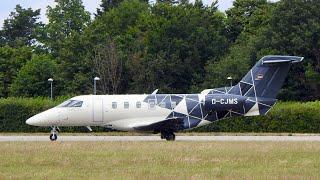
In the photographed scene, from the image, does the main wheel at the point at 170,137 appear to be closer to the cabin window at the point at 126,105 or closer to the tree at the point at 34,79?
the cabin window at the point at 126,105

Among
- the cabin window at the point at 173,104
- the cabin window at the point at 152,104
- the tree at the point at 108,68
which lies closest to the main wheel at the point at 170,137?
the cabin window at the point at 173,104

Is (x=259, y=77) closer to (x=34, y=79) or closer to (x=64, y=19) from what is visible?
(x=34, y=79)

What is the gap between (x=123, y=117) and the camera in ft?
131

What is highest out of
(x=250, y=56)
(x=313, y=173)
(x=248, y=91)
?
(x=250, y=56)

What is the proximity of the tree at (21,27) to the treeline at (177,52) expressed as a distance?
15.4 meters

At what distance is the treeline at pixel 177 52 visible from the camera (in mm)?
74688

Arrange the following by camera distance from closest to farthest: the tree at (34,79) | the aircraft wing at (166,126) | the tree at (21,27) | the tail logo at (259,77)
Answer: the aircraft wing at (166,126) → the tail logo at (259,77) → the tree at (34,79) → the tree at (21,27)

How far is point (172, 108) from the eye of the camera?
39.9m

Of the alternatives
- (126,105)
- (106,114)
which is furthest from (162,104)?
(106,114)

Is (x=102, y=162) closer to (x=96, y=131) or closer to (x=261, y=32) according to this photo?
(x=96, y=131)

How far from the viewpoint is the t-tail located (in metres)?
40.1

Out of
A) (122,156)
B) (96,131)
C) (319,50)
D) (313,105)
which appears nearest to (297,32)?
(319,50)

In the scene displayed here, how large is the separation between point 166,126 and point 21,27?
272 ft

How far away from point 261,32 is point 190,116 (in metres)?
38.9
